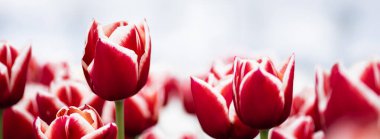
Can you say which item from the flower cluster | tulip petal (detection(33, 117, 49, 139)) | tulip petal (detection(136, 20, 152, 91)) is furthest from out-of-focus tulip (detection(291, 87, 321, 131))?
tulip petal (detection(33, 117, 49, 139))

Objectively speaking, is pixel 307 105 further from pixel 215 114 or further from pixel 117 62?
pixel 117 62

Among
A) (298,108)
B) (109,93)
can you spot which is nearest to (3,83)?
(109,93)

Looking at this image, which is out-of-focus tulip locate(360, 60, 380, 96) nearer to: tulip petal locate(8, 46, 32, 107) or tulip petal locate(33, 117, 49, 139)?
tulip petal locate(33, 117, 49, 139)

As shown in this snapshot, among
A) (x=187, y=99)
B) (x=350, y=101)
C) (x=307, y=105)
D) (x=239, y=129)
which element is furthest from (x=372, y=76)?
(x=187, y=99)

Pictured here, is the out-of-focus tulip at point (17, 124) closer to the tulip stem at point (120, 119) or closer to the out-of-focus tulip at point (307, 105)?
the tulip stem at point (120, 119)

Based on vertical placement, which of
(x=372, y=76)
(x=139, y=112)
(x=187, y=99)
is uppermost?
(x=372, y=76)

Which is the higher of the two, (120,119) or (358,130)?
(358,130)

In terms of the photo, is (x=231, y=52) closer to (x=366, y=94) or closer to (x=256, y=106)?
(x=256, y=106)
